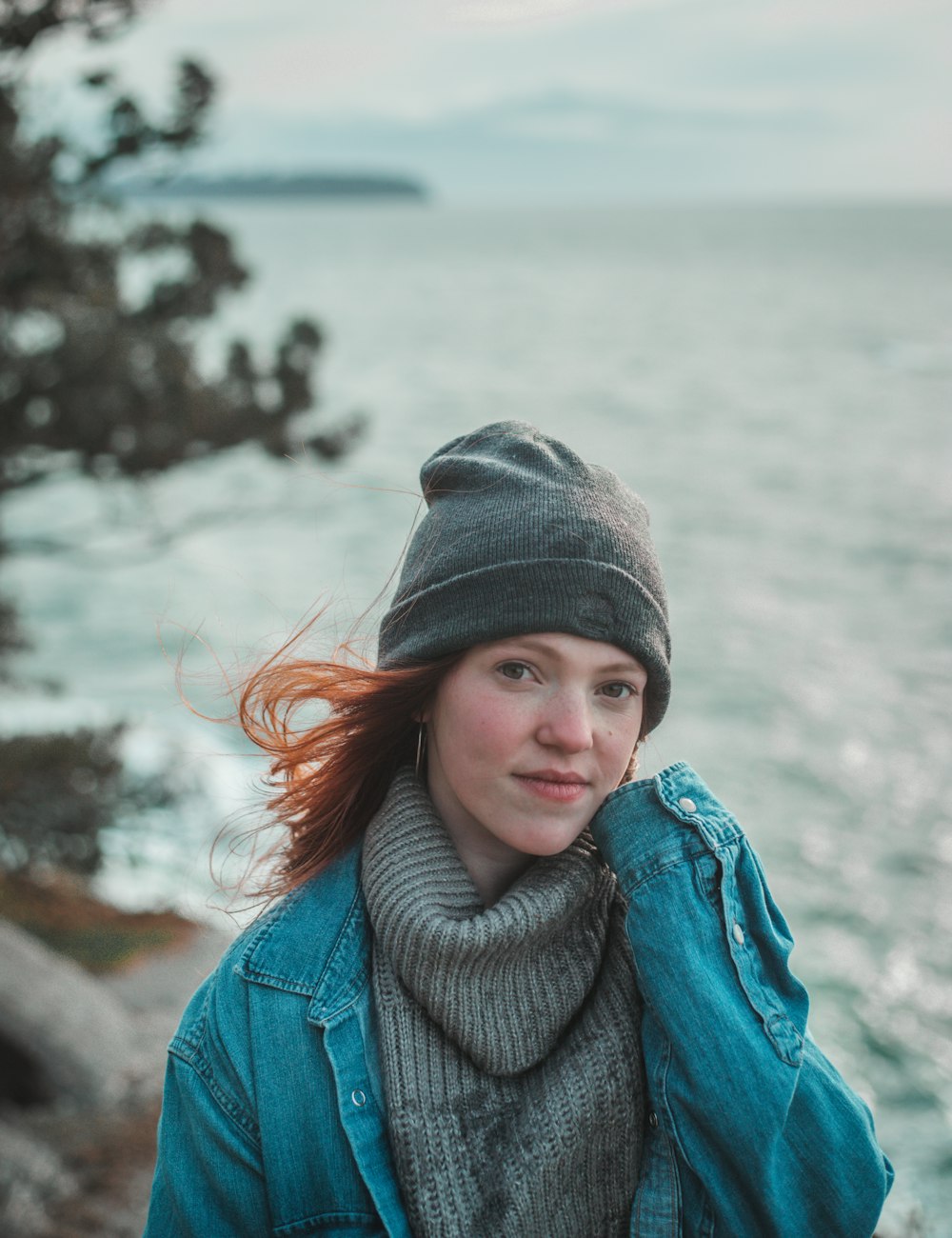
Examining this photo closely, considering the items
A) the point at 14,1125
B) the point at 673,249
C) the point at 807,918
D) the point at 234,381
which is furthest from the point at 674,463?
the point at 673,249

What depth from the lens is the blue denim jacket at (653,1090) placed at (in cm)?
170

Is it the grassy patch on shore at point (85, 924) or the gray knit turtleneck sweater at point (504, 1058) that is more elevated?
the gray knit turtleneck sweater at point (504, 1058)

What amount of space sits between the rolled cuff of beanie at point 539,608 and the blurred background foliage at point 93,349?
4432 millimetres

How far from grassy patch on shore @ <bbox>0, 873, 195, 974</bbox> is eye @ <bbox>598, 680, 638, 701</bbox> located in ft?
25.7

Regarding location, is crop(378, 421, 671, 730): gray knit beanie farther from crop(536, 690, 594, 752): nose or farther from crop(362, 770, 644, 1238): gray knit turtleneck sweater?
crop(362, 770, 644, 1238): gray knit turtleneck sweater

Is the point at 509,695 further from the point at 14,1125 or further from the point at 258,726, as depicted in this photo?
the point at 14,1125

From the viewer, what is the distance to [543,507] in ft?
5.92

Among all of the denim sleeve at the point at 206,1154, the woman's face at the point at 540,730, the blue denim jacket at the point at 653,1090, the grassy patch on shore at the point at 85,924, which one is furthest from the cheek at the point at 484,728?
the grassy patch on shore at the point at 85,924

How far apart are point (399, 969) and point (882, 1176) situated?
0.74 meters

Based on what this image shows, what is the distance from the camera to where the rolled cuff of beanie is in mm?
1777

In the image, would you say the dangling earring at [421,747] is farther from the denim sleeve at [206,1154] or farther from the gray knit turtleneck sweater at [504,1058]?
the denim sleeve at [206,1154]

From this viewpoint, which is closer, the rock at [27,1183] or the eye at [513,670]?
the eye at [513,670]

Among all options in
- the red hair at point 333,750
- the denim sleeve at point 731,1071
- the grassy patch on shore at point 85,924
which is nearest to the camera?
the denim sleeve at point 731,1071

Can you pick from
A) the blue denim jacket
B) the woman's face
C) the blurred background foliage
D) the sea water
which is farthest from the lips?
the blurred background foliage
